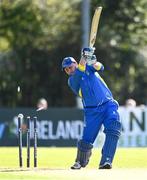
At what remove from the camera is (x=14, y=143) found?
2684cm

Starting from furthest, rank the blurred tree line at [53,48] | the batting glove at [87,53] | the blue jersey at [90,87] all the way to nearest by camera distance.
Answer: the blurred tree line at [53,48] → the blue jersey at [90,87] → the batting glove at [87,53]

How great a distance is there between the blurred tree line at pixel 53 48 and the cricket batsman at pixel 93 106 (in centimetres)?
2785

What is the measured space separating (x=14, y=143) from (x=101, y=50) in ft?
51.2

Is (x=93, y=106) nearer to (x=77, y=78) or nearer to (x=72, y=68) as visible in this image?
(x=77, y=78)

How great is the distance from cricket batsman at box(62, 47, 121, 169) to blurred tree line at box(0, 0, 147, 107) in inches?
1096

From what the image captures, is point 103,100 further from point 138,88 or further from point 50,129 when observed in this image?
point 138,88

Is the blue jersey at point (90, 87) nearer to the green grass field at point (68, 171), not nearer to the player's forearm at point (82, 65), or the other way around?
the player's forearm at point (82, 65)

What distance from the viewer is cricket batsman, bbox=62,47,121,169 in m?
13.4

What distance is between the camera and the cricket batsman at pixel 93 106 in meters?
13.4

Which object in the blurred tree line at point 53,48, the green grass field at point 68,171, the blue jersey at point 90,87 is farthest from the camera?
the blurred tree line at point 53,48

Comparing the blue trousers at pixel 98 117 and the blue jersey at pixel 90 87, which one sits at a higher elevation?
the blue jersey at pixel 90 87

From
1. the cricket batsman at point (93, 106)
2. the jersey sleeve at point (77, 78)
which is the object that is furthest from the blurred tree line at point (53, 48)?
the cricket batsman at point (93, 106)

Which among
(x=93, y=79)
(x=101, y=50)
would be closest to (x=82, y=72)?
(x=93, y=79)

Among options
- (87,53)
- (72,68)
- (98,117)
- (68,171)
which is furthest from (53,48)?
(68,171)
